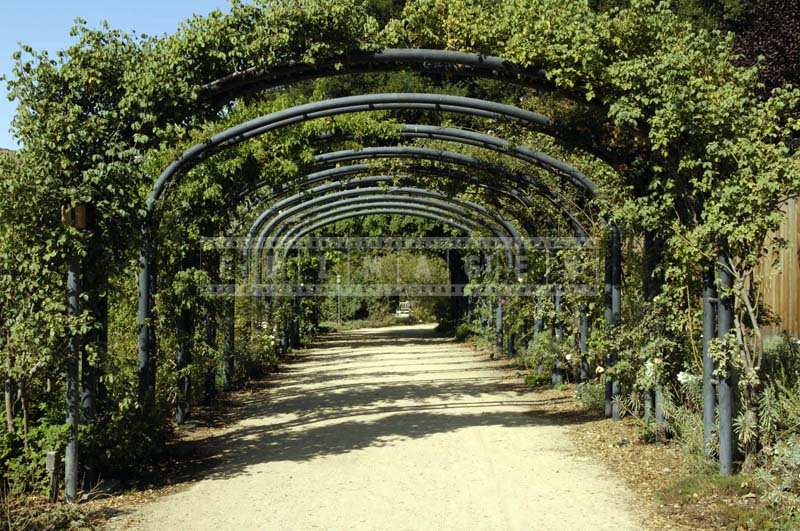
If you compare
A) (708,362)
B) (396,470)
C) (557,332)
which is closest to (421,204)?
(557,332)

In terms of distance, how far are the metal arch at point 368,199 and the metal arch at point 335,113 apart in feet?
20.8

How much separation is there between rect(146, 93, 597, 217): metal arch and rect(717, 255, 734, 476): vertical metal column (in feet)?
8.33

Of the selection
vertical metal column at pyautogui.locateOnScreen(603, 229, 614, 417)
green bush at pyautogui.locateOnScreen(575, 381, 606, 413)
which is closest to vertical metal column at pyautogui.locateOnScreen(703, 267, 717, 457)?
vertical metal column at pyautogui.locateOnScreen(603, 229, 614, 417)

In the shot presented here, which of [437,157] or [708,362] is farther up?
[437,157]

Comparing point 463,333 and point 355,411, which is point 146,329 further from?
point 463,333

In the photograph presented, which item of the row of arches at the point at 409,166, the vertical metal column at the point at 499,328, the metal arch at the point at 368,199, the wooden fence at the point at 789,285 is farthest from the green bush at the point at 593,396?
the vertical metal column at the point at 499,328

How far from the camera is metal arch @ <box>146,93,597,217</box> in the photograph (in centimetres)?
792

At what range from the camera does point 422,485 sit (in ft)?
20.8

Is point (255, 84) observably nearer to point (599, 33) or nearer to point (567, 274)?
point (599, 33)

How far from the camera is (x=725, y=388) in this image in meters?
6.04

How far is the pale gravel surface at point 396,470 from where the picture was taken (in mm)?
5445

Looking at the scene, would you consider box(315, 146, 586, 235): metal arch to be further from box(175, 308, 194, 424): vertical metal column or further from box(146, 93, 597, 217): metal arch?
box(175, 308, 194, 424): vertical metal column

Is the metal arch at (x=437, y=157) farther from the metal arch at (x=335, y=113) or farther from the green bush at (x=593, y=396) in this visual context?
the metal arch at (x=335, y=113)

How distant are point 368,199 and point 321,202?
1.14 meters
